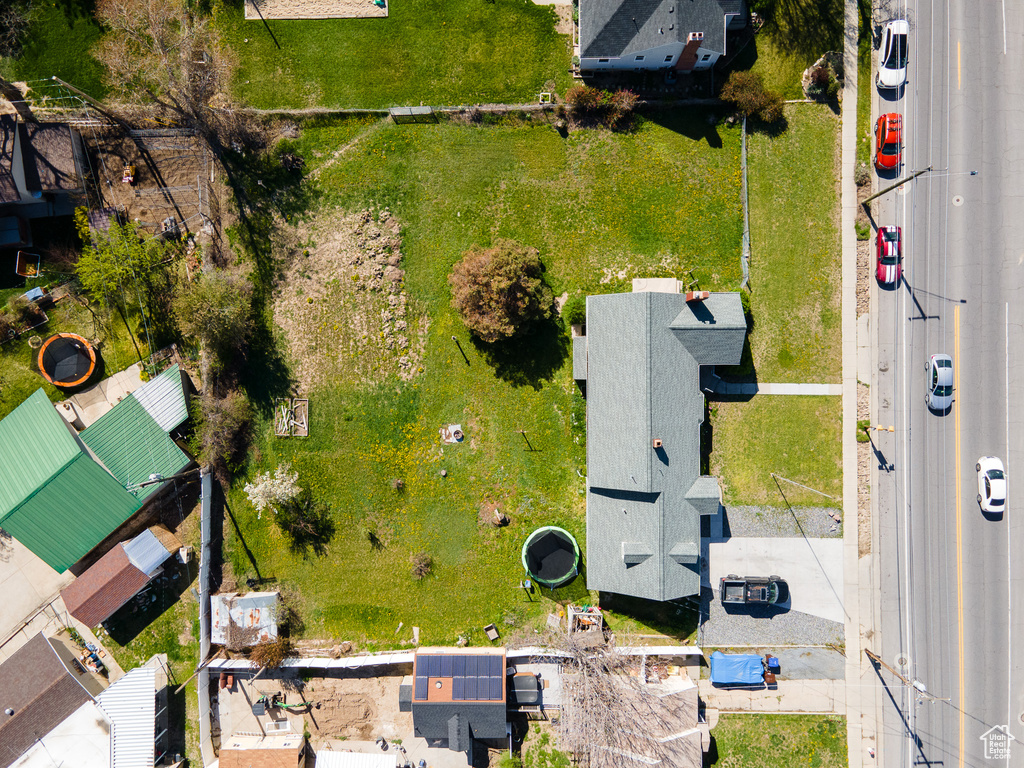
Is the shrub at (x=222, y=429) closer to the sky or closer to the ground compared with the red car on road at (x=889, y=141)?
closer to the ground

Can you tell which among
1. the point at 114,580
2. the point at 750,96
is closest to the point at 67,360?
the point at 114,580

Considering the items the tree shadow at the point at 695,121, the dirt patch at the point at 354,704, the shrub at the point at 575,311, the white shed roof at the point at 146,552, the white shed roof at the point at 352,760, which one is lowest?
the white shed roof at the point at 352,760

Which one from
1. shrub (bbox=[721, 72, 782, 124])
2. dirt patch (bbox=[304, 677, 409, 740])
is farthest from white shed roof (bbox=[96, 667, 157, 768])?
shrub (bbox=[721, 72, 782, 124])

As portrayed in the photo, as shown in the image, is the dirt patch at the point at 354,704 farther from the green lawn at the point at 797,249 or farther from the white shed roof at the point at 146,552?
the green lawn at the point at 797,249

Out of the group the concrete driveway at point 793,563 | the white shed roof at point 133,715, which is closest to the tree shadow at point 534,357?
the concrete driveway at point 793,563

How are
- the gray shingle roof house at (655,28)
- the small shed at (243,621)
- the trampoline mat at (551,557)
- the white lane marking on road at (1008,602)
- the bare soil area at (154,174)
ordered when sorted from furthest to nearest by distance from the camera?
the bare soil area at (154,174), the trampoline mat at (551,557), the small shed at (243,621), the white lane marking on road at (1008,602), the gray shingle roof house at (655,28)

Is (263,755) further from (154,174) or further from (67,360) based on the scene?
(154,174)

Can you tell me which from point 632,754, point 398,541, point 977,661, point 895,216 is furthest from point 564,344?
point 977,661
